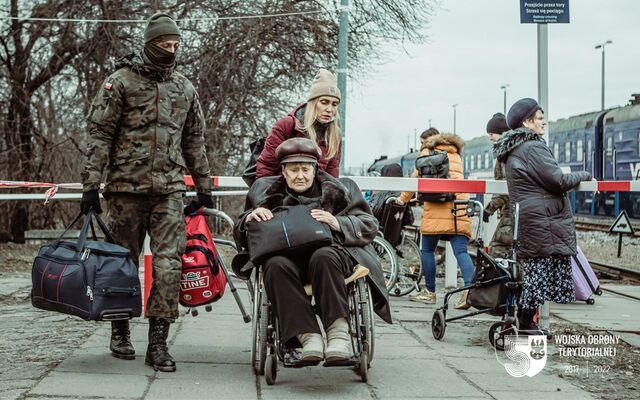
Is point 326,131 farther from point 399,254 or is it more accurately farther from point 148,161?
point 399,254

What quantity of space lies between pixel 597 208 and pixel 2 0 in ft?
69.8

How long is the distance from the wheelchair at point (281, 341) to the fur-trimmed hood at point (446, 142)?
4643mm

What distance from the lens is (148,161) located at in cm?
546

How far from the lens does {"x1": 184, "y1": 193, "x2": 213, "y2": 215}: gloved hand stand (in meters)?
5.75

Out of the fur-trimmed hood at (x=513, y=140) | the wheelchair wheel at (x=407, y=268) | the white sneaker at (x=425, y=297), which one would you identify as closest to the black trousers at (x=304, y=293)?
the fur-trimmed hood at (x=513, y=140)

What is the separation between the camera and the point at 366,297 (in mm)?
5031

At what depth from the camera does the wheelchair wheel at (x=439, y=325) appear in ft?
21.7

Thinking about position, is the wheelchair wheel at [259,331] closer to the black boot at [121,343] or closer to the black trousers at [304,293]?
the black trousers at [304,293]

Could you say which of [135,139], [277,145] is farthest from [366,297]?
[135,139]

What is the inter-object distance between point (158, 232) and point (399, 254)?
5.06 metres

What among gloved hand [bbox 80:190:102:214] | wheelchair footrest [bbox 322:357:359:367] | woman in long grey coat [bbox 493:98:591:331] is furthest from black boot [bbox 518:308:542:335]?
gloved hand [bbox 80:190:102:214]

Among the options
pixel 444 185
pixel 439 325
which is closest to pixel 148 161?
pixel 439 325

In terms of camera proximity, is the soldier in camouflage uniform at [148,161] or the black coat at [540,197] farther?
the black coat at [540,197]

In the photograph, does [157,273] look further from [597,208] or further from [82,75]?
[597,208]
